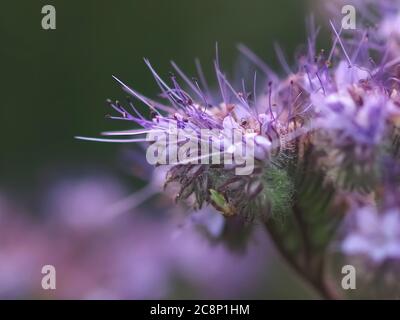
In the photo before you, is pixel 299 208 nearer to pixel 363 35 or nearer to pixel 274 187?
pixel 274 187

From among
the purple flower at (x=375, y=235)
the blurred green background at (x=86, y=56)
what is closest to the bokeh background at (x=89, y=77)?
the blurred green background at (x=86, y=56)

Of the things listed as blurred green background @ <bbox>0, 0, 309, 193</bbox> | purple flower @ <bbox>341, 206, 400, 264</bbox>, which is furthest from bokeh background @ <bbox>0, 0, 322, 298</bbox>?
purple flower @ <bbox>341, 206, 400, 264</bbox>

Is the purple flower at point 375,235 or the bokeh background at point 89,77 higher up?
the bokeh background at point 89,77

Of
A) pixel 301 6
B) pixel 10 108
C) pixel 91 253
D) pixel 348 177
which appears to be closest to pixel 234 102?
pixel 348 177

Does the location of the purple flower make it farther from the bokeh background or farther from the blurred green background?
the blurred green background

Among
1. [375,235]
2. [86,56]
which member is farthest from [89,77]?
[375,235]

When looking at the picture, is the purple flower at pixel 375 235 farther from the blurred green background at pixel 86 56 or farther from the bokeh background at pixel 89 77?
the blurred green background at pixel 86 56

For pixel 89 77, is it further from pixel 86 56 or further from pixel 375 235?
pixel 375 235

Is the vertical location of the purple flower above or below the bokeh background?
below
